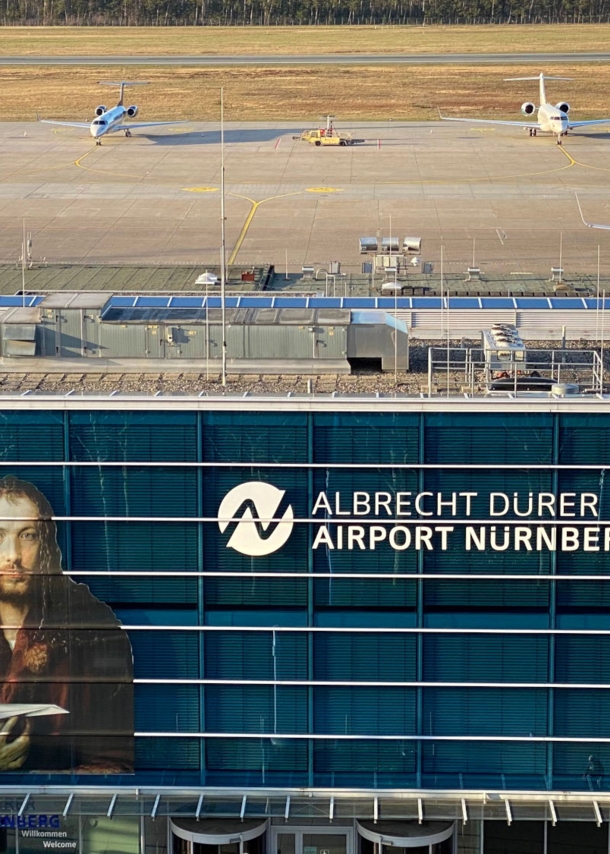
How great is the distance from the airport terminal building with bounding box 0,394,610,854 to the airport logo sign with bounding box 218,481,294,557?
0.05 meters

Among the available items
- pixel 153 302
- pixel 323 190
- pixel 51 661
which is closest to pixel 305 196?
pixel 323 190

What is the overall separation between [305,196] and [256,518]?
7491 cm

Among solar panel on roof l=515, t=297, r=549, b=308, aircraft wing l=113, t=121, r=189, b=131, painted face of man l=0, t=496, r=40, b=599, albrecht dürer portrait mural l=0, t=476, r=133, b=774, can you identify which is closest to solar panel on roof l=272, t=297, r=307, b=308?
solar panel on roof l=515, t=297, r=549, b=308

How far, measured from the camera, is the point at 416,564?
3416 cm

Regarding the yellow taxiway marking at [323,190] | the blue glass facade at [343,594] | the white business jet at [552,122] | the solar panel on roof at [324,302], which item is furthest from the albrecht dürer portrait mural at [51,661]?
the white business jet at [552,122]

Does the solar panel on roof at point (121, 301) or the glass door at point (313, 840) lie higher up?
the solar panel on roof at point (121, 301)

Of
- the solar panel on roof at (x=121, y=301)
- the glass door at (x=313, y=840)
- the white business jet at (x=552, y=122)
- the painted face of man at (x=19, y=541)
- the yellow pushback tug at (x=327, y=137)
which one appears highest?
the white business jet at (x=552, y=122)

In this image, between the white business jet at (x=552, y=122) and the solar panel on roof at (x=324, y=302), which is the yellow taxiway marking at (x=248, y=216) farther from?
the white business jet at (x=552, y=122)

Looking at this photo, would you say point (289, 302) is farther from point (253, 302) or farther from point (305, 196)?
point (305, 196)

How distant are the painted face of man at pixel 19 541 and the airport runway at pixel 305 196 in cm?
3497

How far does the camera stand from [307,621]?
3453 centimetres

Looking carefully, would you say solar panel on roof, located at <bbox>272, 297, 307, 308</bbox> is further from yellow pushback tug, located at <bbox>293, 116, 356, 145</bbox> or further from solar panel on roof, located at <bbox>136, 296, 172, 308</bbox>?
yellow pushback tug, located at <bbox>293, 116, 356, 145</bbox>

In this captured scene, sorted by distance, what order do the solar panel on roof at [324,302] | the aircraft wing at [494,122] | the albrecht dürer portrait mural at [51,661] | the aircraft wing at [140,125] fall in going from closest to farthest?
the albrecht dürer portrait mural at [51,661]
the solar panel on roof at [324,302]
the aircraft wing at [494,122]
the aircraft wing at [140,125]

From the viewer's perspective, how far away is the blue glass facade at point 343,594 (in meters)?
33.7
